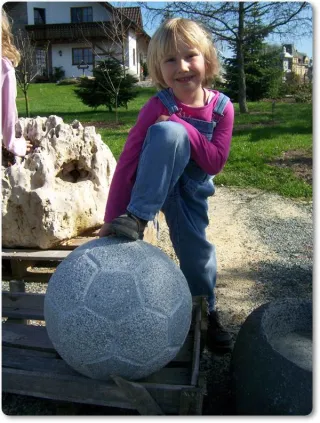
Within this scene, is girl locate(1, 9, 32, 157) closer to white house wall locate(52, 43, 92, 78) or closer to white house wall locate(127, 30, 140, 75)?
white house wall locate(127, 30, 140, 75)

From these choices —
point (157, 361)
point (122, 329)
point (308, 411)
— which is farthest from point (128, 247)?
point (308, 411)

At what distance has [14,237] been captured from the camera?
421 centimetres

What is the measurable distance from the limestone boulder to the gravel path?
102cm

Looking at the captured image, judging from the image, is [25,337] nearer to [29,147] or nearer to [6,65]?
[6,65]

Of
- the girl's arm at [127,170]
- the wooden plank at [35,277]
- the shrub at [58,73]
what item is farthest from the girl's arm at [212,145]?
the shrub at [58,73]

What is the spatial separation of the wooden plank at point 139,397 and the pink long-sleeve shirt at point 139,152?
0.89 m

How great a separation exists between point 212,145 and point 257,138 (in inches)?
304

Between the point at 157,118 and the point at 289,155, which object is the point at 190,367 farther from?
the point at 289,155

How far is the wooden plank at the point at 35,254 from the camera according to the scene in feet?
13.0

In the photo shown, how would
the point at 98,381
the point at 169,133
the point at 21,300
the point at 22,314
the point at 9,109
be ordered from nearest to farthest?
the point at 98,381, the point at 169,133, the point at 22,314, the point at 21,300, the point at 9,109

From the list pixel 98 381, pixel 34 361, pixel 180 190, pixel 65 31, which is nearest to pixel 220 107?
pixel 180 190

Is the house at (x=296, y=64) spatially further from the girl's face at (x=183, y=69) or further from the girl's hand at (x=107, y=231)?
the girl's hand at (x=107, y=231)

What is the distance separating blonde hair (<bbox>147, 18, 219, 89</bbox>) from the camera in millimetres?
2752

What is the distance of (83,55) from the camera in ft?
70.9
